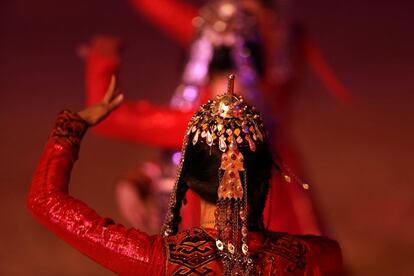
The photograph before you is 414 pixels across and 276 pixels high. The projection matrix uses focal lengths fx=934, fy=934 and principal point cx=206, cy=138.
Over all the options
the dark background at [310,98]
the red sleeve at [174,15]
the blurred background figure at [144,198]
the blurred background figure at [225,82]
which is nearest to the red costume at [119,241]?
the blurred background figure at [225,82]

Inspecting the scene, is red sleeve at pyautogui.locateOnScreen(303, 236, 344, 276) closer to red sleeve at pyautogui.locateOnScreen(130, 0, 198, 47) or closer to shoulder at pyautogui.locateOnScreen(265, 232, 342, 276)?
shoulder at pyautogui.locateOnScreen(265, 232, 342, 276)

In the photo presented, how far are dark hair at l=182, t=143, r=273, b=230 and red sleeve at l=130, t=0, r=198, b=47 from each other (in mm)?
2140

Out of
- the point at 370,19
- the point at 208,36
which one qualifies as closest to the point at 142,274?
the point at 208,36

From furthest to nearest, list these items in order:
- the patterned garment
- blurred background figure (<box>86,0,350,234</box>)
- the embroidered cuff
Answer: blurred background figure (<box>86,0,350,234</box>) < the embroidered cuff < the patterned garment

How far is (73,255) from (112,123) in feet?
5.49

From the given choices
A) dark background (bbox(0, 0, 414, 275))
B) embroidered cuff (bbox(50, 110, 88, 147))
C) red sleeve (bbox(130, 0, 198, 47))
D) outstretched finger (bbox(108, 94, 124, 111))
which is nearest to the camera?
embroidered cuff (bbox(50, 110, 88, 147))

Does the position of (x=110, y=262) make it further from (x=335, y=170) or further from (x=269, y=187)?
(x=335, y=170)

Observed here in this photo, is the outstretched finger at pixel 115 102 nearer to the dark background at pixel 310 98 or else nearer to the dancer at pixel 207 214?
the dancer at pixel 207 214

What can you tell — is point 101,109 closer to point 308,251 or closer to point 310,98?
point 308,251

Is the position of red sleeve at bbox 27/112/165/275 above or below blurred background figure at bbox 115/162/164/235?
below

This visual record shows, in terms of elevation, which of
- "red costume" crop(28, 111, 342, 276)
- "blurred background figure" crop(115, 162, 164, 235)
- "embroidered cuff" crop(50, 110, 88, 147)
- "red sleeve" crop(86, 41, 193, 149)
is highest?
"red sleeve" crop(86, 41, 193, 149)

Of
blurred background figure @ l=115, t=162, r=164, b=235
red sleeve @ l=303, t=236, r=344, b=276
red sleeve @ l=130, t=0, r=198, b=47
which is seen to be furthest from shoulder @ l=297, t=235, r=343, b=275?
red sleeve @ l=130, t=0, r=198, b=47

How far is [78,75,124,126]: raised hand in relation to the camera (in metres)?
1.88

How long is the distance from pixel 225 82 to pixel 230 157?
4.05 ft
